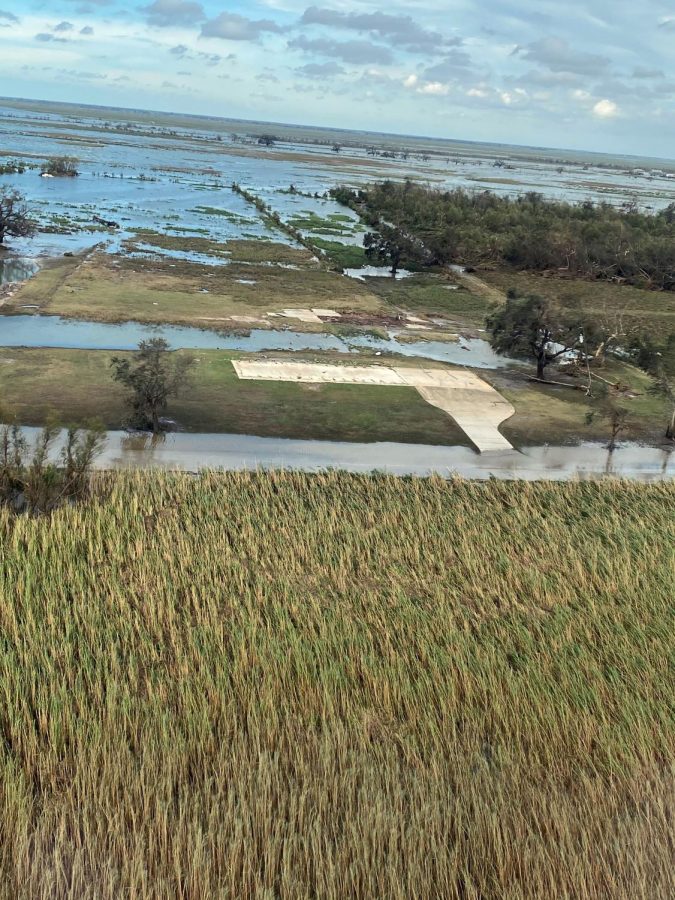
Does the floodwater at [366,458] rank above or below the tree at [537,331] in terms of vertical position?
below

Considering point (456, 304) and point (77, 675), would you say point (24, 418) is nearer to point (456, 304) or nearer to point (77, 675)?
point (77, 675)

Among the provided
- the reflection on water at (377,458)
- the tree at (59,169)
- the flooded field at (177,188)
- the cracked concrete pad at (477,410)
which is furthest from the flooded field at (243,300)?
the tree at (59,169)

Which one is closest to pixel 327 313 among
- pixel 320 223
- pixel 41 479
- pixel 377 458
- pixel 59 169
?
pixel 377 458

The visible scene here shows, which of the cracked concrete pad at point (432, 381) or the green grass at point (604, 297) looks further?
the green grass at point (604, 297)

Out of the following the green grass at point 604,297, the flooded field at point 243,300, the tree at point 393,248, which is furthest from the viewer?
the tree at point 393,248

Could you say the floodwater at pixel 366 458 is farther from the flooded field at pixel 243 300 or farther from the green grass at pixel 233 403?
the green grass at pixel 233 403

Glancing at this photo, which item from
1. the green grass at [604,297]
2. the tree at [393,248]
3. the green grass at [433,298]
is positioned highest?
the tree at [393,248]

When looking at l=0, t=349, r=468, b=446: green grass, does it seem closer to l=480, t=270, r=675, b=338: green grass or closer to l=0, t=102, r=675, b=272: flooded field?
l=480, t=270, r=675, b=338: green grass
